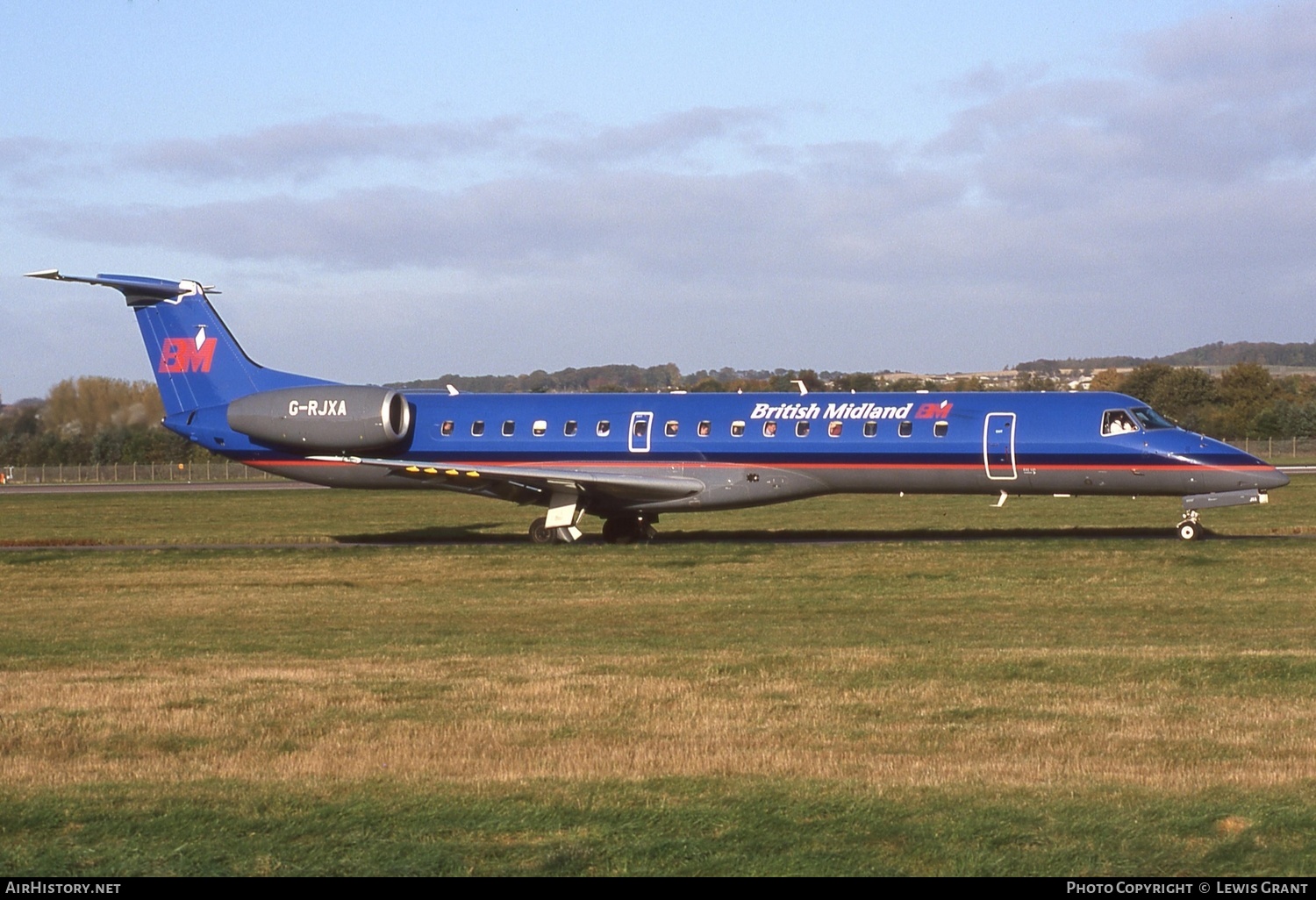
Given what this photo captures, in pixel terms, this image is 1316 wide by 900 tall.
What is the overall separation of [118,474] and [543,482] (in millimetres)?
61131

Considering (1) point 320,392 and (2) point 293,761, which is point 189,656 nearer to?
(2) point 293,761

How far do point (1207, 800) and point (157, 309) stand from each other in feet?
102

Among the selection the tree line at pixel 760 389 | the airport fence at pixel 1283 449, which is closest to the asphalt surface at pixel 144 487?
the tree line at pixel 760 389

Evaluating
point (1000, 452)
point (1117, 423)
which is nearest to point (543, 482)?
point (1000, 452)

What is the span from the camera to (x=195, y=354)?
35469mm

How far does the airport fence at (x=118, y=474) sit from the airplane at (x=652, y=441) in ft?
148

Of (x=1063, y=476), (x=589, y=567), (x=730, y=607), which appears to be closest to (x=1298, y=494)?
(x=1063, y=476)

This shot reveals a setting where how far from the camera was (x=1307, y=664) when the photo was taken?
14.6 m

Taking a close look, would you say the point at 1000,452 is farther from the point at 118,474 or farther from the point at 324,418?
the point at 118,474

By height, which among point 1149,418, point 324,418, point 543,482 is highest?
point 1149,418

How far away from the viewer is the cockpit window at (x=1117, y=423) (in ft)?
99.8

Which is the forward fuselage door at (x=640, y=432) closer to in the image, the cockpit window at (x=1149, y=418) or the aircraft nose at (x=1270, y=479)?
the cockpit window at (x=1149, y=418)

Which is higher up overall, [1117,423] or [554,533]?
[1117,423]

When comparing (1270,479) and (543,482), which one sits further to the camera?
(543,482)
